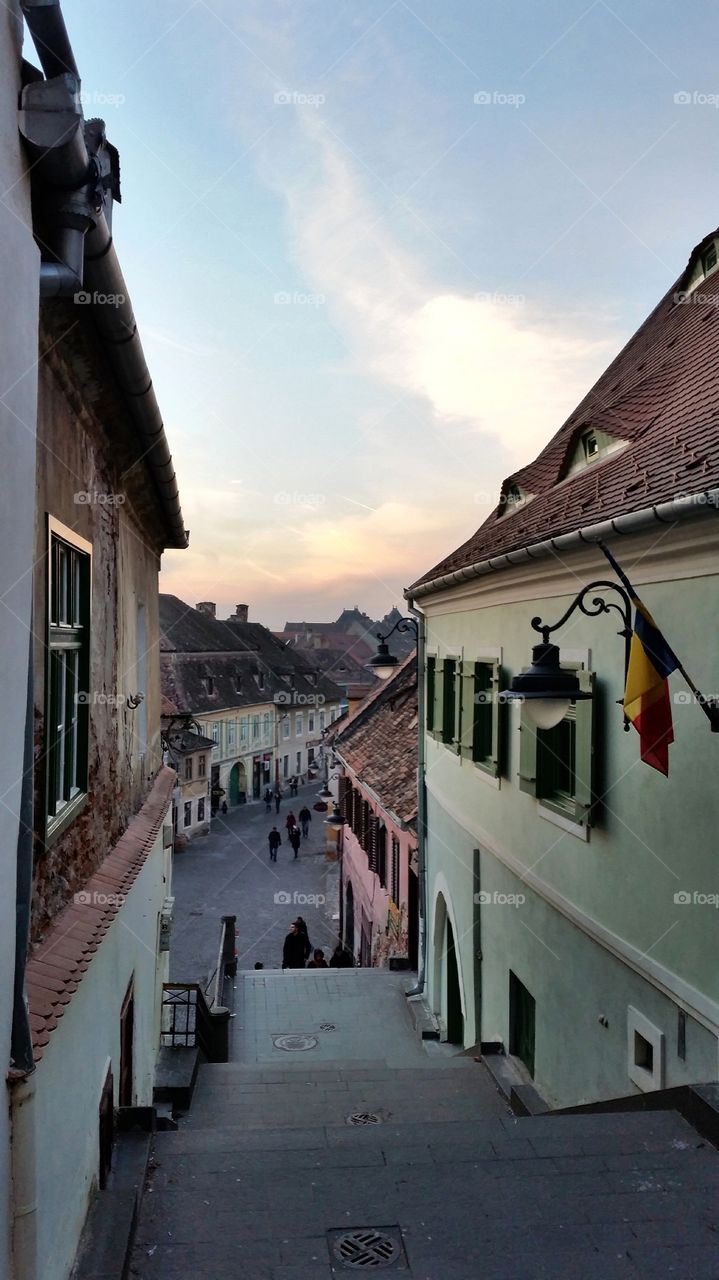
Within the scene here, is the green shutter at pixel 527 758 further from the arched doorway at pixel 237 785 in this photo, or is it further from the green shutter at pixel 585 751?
the arched doorway at pixel 237 785

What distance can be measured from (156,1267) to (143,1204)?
1.98 ft

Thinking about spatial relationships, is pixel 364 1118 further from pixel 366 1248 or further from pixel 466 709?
pixel 366 1248

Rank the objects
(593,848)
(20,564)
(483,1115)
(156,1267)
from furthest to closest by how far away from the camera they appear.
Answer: (483,1115)
(593,848)
(156,1267)
(20,564)

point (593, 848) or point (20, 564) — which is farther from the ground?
point (20, 564)

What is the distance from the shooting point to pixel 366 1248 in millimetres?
3971

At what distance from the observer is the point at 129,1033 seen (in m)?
7.24

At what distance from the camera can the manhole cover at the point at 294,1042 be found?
12.7m

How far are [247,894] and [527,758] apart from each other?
2143cm

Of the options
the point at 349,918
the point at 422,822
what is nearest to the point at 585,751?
the point at 422,822

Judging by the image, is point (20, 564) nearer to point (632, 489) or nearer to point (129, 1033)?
point (632, 489)

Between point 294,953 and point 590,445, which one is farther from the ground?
point 590,445

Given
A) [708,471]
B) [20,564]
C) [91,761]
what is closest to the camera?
[20,564]

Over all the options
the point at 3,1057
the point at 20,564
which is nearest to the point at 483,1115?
the point at 3,1057

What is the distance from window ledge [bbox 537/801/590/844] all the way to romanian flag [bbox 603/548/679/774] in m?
2.24
